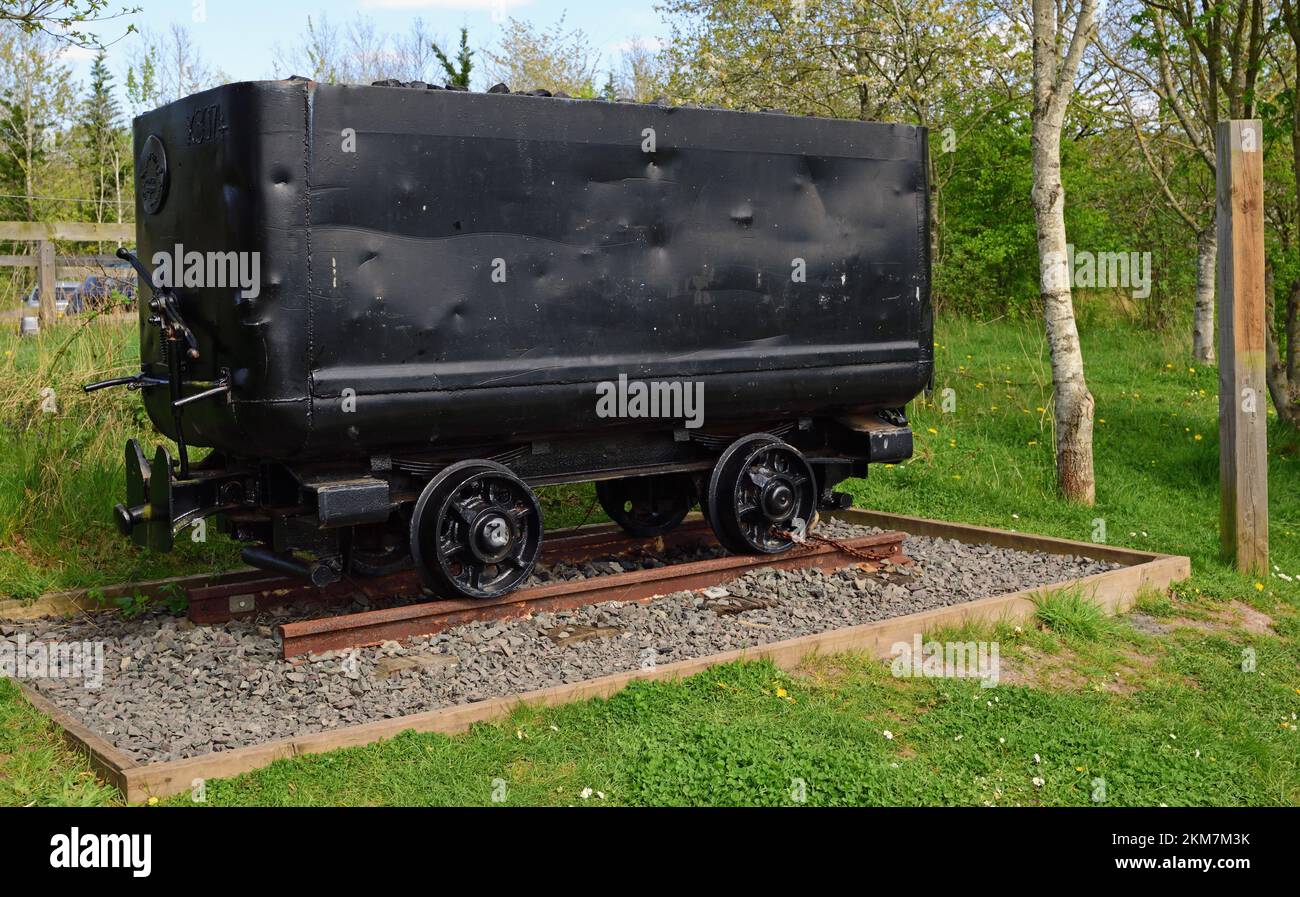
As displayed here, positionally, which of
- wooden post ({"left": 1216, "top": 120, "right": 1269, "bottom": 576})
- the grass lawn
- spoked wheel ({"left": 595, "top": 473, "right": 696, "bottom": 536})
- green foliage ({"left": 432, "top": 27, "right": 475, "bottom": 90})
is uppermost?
green foliage ({"left": 432, "top": 27, "right": 475, "bottom": 90})

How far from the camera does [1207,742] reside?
18.9 feet

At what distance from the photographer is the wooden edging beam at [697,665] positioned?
492 centimetres

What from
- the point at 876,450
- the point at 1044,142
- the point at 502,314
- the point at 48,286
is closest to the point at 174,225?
the point at 502,314

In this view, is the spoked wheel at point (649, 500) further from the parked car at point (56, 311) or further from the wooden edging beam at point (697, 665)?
the parked car at point (56, 311)

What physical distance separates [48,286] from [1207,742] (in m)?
13.3

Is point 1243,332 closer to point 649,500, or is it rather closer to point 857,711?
point 649,500

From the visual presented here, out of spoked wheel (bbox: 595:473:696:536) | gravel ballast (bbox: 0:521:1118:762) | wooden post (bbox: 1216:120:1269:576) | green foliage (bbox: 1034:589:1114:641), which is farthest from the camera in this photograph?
spoked wheel (bbox: 595:473:696:536)

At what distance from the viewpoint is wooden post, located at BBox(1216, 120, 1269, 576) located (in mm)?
8656

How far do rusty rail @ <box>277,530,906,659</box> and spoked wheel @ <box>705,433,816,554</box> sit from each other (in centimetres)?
14

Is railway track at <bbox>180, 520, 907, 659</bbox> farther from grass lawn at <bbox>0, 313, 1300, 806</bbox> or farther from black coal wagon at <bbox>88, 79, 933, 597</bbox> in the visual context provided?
grass lawn at <bbox>0, 313, 1300, 806</bbox>

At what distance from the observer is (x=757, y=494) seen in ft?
27.0

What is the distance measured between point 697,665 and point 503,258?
7.82 feet

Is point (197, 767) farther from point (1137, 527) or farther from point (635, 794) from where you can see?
point (1137, 527)

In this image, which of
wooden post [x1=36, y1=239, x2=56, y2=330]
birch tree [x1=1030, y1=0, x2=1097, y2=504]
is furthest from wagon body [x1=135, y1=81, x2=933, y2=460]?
wooden post [x1=36, y1=239, x2=56, y2=330]
